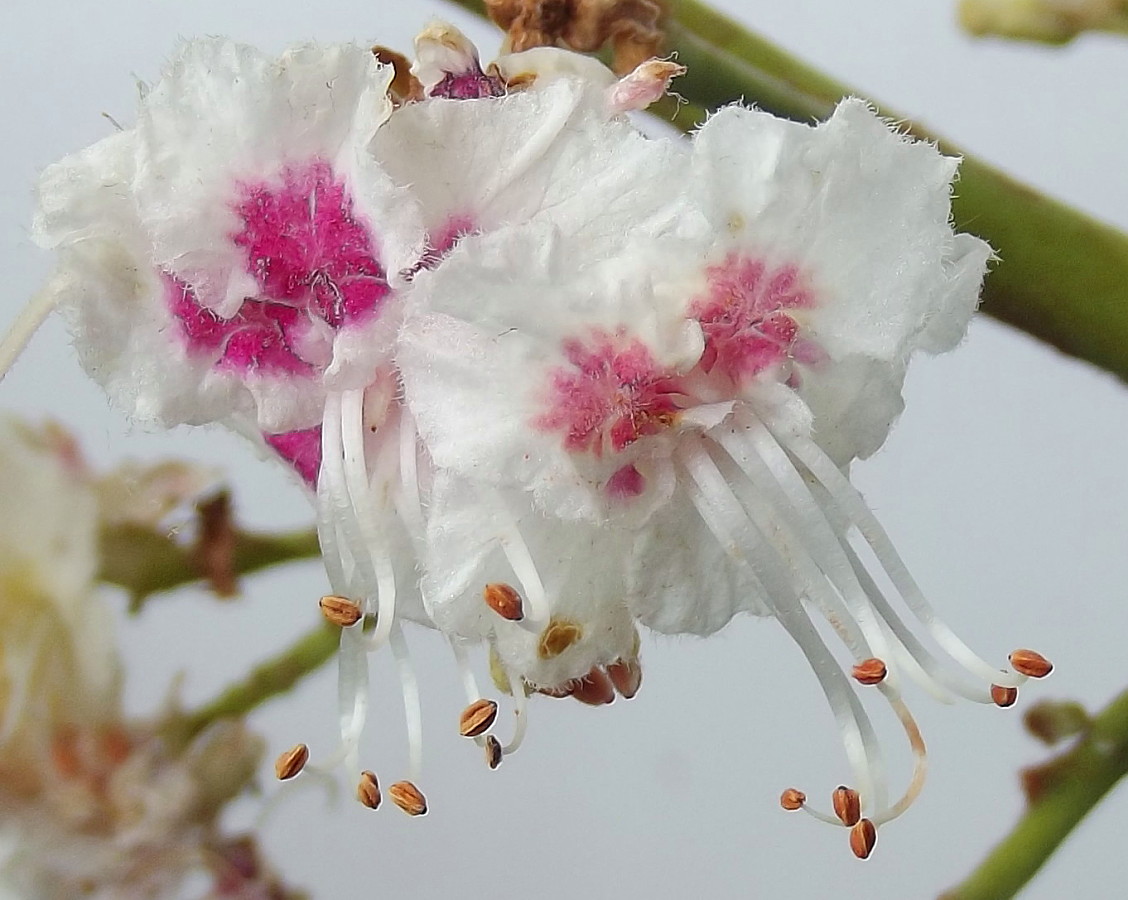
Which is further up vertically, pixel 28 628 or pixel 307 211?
pixel 307 211

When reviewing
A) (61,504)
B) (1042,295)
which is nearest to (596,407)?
(1042,295)

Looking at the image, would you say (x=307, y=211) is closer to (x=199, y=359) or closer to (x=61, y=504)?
(x=199, y=359)

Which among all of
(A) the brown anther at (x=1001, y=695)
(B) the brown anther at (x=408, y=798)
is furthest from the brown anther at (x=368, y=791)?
(A) the brown anther at (x=1001, y=695)

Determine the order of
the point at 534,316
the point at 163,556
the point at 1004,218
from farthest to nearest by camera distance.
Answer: the point at 163,556 → the point at 1004,218 → the point at 534,316

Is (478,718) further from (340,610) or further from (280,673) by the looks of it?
(280,673)

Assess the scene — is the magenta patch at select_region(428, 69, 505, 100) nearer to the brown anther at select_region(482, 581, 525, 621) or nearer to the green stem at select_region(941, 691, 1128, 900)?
the brown anther at select_region(482, 581, 525, 621)

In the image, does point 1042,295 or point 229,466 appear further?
point 229,466

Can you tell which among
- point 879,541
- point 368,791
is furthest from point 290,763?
point 879,541
